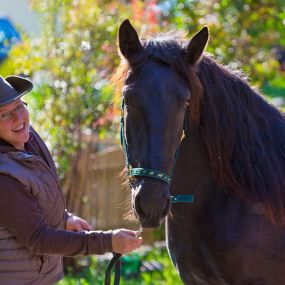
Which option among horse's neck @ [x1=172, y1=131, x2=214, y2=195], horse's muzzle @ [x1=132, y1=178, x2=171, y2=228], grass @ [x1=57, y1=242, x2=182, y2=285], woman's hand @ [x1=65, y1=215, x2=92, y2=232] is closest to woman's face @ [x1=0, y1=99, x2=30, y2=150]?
woman's hand @ [x1=65, y1=215, x2=92, y2=232]

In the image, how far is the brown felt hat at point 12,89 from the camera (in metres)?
2.94

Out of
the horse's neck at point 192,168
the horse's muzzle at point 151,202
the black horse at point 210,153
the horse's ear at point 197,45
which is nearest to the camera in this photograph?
the horse's muzzle at point 151,202

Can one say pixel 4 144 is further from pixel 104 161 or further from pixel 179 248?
pixel 104 161

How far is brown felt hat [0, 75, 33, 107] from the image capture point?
2.94 m

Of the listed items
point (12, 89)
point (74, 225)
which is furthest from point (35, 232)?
point (12, 89)

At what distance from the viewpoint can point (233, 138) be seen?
338cm

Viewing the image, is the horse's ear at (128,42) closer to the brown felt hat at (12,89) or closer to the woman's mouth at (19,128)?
the brown felt hat at (12,89)

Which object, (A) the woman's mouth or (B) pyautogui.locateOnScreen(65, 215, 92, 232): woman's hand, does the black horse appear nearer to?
(B) pyautogui.locateOnScreen(65, 215, 92, 232): woman's hand

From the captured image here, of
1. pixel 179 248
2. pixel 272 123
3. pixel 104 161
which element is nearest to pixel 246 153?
pixel 272 123

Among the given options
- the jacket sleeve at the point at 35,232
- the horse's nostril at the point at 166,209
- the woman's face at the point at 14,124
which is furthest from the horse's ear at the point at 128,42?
the jacket sleeve at the point at 35,232

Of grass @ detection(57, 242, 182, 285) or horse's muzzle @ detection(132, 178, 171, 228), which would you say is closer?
horse's muzzle @ detection(132, 178, 171, 228)

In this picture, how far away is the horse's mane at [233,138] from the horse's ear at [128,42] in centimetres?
5

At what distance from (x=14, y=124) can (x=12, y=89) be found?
0.18 meters

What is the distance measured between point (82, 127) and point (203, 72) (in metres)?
3.67
